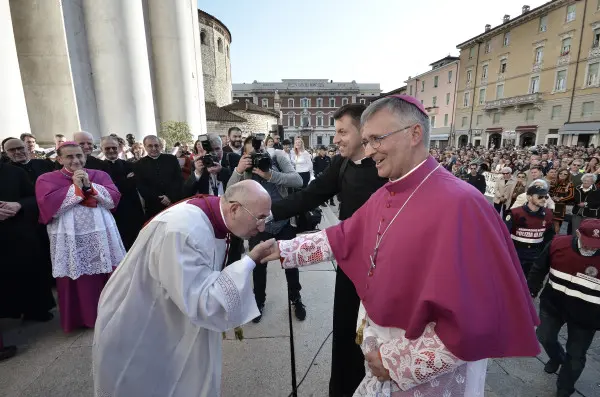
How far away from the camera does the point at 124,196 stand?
4.27 m

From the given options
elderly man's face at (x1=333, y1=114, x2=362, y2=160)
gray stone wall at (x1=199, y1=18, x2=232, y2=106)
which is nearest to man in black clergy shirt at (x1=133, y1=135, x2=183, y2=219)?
elderly man's face at (x1=333, y1=114, x2=362, y2=160)

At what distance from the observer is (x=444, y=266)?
1.14 meters

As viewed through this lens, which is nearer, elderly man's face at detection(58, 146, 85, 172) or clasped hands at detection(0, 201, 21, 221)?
clasped hands at detection(0, 201, 21, 221)

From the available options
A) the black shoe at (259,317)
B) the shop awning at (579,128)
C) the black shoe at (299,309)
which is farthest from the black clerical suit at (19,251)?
the shop awning at (579,128)

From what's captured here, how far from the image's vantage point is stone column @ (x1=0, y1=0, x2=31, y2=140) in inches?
178

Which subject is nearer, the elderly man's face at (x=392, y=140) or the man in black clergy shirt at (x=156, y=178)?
the elderly man's face at (x=392, y=140)

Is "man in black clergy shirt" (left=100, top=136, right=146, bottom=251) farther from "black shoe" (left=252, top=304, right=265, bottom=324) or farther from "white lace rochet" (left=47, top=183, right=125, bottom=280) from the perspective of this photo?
"black shoe" (left=252, top=304, right=265, bottom=324)

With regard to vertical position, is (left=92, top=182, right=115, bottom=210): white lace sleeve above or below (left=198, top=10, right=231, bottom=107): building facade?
below

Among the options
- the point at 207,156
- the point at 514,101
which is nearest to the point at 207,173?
the point at 207,156

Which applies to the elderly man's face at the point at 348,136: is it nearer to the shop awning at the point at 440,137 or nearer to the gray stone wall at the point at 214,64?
the gray stone wall at the point at 214,64

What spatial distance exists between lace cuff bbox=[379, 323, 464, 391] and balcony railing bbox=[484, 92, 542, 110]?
38510 mm

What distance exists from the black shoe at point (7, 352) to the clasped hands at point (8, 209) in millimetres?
1195

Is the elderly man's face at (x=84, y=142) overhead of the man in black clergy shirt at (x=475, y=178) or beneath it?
overhead

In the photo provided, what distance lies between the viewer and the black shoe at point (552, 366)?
2738 millimetres
